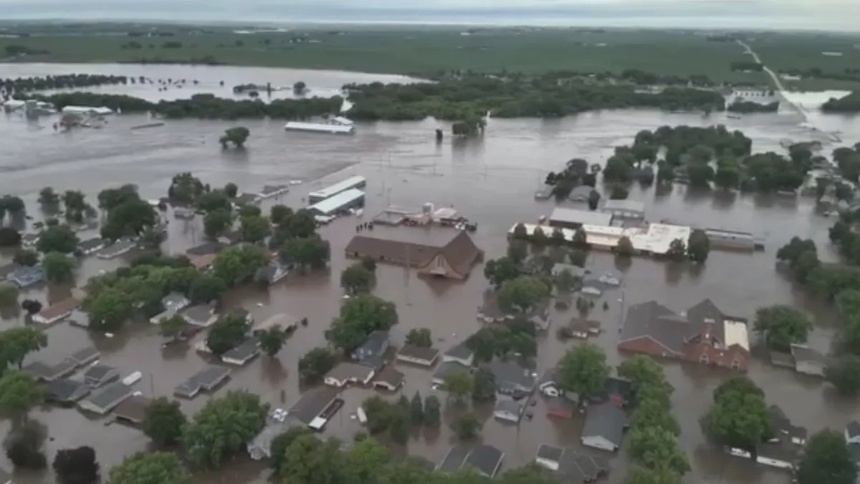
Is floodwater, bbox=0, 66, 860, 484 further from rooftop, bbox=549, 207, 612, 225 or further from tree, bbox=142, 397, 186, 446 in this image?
rooftop, bbox=549, 207, 612, 225

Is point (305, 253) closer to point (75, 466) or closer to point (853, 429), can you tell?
point (75, 466)

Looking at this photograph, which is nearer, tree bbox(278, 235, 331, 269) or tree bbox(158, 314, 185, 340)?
tree bbox(158, 314, 185, 340)

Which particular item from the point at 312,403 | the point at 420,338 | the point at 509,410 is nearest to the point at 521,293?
the point at 420,338

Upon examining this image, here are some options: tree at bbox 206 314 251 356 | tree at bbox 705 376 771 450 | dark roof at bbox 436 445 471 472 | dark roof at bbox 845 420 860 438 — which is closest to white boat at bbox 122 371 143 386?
tree at bbox 206 314 251 356

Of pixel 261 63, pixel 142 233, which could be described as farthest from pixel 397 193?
pixel 261 63

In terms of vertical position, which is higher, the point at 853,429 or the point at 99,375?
the point at 853,429

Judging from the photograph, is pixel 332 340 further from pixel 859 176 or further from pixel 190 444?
pixel 859 176
